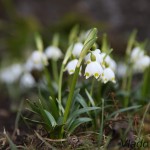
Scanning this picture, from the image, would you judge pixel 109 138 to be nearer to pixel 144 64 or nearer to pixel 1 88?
pixel 144 64

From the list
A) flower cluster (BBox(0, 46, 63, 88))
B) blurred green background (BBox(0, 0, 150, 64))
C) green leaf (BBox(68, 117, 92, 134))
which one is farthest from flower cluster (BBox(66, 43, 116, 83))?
blurred green background (BBox(0, 0, 150, 64))

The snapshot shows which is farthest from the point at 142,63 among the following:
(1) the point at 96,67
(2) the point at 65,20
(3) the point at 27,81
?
(2) the point at 65,20

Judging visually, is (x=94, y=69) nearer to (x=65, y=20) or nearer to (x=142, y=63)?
(x=142, y=63)

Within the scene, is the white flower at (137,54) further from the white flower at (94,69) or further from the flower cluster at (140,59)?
the white flower at (94,69)

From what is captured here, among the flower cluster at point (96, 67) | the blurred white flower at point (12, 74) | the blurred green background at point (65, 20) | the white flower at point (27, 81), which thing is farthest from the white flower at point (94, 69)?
the blurred green background at point (65, 20)

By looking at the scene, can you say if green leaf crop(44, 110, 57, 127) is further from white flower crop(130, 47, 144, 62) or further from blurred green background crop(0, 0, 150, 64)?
blurred green background crop(0, 0, 150, 64)
